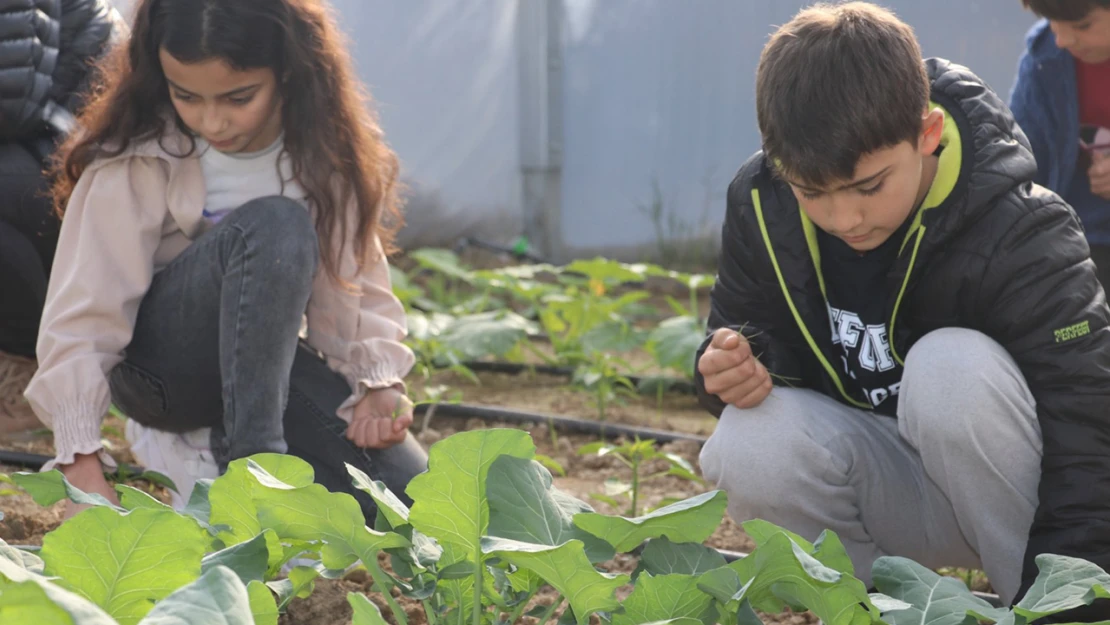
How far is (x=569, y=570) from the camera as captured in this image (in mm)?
1054

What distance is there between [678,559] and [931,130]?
0.64 meters

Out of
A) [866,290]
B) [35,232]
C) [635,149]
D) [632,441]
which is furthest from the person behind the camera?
[635,149]

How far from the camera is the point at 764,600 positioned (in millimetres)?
1217

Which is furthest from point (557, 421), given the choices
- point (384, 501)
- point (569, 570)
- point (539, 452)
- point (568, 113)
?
point (568, 113)

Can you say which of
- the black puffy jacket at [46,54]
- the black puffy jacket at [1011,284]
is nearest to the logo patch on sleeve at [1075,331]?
the black puffy jacket at [1011,284]

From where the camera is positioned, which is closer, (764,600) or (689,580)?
(689,580)

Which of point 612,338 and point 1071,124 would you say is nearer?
point 1071,124

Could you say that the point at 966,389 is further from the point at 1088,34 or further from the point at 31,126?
the point at 31,126

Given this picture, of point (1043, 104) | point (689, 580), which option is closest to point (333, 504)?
point (689, 580)

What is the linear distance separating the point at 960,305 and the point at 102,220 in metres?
1.22

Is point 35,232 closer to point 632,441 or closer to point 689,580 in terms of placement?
point 632,441

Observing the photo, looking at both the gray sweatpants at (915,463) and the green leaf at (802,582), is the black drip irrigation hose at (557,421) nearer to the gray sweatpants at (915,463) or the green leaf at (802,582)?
the gray sweatpants at (915,463)

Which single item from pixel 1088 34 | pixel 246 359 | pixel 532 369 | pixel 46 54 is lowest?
pixel 532 369

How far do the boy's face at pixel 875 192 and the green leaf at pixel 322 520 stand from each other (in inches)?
25.4
